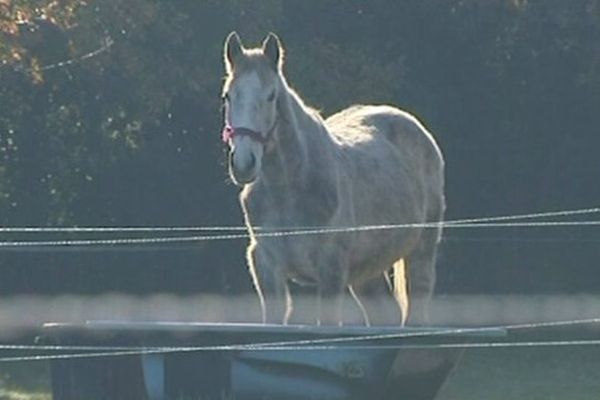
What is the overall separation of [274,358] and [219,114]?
30.8ft

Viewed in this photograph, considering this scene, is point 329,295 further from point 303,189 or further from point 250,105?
point 250,105

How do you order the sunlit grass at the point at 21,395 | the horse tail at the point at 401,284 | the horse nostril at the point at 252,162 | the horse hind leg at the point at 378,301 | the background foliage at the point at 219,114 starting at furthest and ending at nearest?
the background foliage at the point at 219,114, the sunlit grass at the point at 21,395, the horse hind leg at the point at 378,301, the horse tail at the point at 401,284, the horse nostril at the point at 252,162

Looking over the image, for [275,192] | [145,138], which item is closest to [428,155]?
[275,192]

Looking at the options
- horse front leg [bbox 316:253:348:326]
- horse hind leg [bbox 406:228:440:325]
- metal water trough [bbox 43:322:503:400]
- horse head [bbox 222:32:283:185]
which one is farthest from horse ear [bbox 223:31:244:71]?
horse hind leg [bbox 406:228:440:325]

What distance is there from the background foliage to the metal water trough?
269 inches

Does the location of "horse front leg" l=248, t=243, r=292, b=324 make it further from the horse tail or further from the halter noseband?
the horse tail

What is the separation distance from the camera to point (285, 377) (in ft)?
37.1

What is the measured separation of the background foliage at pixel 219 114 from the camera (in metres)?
19.2

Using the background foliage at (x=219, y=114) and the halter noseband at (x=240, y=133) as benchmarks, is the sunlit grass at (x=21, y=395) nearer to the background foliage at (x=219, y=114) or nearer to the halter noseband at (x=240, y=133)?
the background foliage at (x=219, y=114)

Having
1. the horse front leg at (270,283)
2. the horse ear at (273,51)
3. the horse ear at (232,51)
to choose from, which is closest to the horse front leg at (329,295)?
the horse front leg at (270,283)

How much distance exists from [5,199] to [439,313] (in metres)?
4.90

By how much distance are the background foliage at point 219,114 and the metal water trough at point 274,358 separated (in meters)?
6.82

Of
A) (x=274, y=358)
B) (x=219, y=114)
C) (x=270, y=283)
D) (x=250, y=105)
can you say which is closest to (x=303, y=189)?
(x=270, y=283)

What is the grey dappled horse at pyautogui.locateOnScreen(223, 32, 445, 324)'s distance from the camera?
11.7 m
